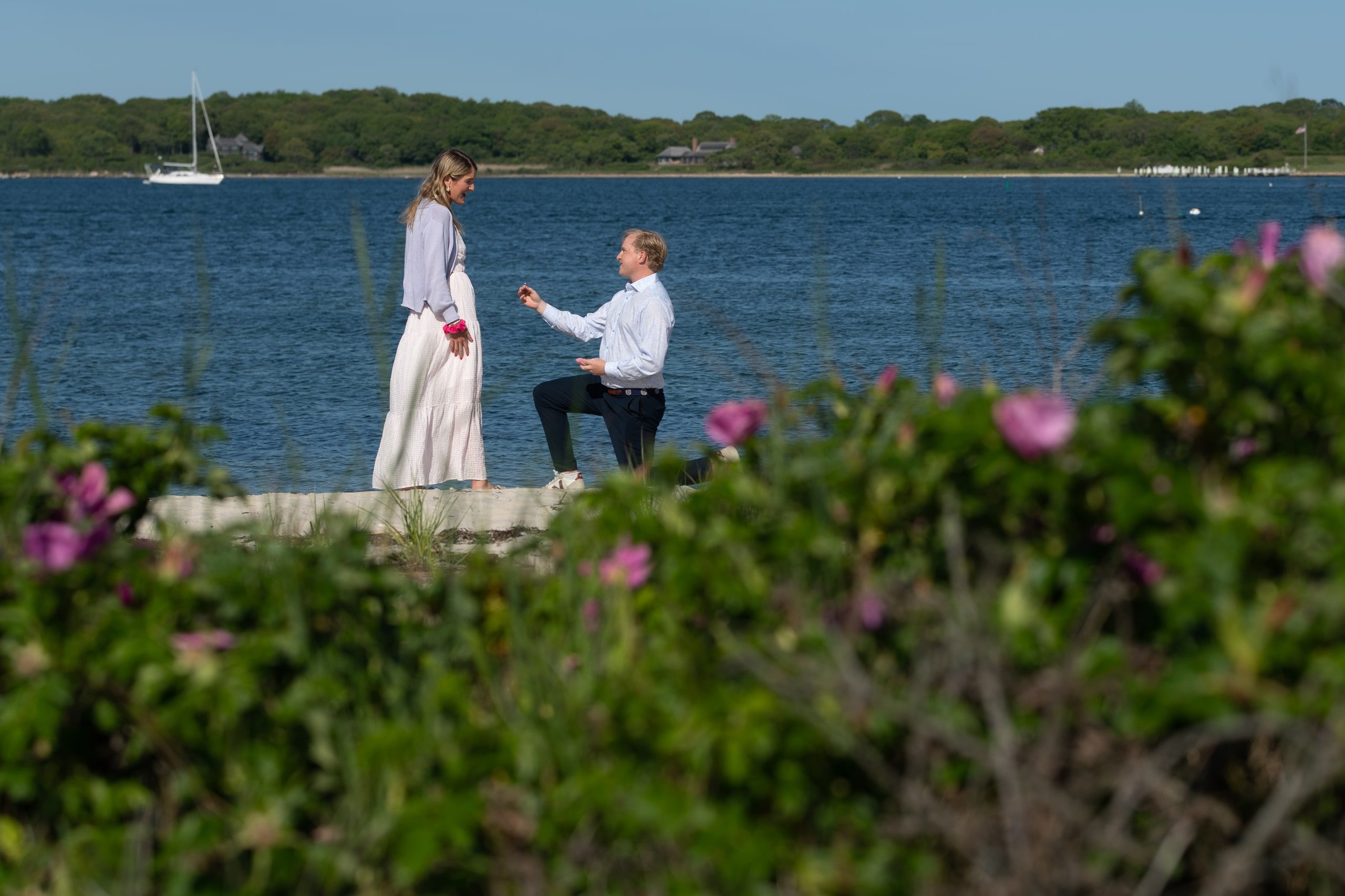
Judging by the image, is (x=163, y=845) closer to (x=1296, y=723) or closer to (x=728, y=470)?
(x=728, y=470)

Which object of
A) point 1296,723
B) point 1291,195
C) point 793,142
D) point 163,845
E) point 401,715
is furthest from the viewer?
point 793,142

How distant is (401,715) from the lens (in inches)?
85.4

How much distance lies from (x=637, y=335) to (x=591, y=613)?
4733 millimetres

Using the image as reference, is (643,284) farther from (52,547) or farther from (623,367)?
(52,547)

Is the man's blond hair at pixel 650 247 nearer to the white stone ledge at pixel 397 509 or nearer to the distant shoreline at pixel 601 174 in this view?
the white stone ledge at pixel 397 509

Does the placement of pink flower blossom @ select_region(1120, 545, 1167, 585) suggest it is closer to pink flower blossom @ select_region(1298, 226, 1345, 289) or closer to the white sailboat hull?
pink flower blossom @ select_region(1298, 226, 1345, 289)

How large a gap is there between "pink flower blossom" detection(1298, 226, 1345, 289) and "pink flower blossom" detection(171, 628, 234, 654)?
69.1 inches

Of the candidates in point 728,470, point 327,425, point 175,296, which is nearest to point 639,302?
point 728,470

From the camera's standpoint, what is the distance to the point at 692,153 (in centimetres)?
18050

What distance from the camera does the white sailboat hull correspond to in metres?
130

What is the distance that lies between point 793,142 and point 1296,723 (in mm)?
174869

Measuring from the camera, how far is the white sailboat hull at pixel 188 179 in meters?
130

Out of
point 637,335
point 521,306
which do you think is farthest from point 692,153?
point 637,335

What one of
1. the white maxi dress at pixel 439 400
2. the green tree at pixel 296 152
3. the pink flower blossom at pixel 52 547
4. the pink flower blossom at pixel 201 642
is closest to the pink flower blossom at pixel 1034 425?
the pink flower blossom at pixel 201 642
